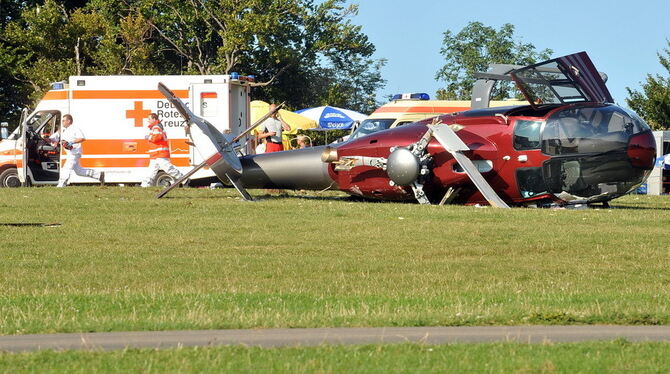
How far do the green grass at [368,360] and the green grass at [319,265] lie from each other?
128cm

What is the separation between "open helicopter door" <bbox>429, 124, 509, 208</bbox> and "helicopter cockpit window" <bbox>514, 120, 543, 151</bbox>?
0.98 m

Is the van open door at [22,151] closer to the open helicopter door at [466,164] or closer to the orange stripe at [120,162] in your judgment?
the orange stripe at [120,162]

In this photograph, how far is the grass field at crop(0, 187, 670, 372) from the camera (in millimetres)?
8492

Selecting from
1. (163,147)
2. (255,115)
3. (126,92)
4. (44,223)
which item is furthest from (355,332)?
(255,115)

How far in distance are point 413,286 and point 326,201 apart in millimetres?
11645

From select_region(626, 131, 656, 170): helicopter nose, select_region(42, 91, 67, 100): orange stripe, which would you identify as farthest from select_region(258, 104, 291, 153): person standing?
select_region(626, 131, 656, 170): helicopter nose

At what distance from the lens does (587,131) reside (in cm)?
2225

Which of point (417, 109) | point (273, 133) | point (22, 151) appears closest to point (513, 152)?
point (273, 133)

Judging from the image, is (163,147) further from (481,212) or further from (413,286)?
(413,286)

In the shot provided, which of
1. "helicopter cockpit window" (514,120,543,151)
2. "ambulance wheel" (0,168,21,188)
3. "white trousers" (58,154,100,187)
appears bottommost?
"ambulance wheel" (0,168,21,188)

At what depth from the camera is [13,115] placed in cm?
6041

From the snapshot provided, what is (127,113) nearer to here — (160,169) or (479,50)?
(160,169)

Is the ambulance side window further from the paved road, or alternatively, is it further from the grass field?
Result: the paved road

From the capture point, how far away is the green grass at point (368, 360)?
8.02 metres
